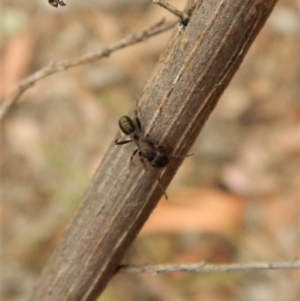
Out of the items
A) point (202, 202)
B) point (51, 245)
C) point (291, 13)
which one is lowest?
point (51, 245)

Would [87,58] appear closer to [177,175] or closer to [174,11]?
[174,11]

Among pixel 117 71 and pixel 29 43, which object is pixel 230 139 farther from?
pixel 29 43

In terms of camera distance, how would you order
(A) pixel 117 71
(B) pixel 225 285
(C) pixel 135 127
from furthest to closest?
(A) pixel 117 71
(B) pixel 225 285
(C) pixel 135 127

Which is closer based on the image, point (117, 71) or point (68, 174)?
point (68, 174)

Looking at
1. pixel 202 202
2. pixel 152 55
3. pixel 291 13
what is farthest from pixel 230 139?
pixel 291 13

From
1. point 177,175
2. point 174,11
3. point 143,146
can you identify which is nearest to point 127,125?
point 143,146

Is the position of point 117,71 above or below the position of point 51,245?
above

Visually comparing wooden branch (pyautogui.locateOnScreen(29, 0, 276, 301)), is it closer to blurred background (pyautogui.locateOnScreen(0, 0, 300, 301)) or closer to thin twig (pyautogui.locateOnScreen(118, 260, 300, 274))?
thin twig (pyautogui.locateOnScreen(118, 260, 300, 274))

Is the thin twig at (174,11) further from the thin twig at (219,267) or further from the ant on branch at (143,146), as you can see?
the thin twig at (219,267)

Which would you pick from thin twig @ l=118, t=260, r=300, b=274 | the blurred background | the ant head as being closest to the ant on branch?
the ant head
